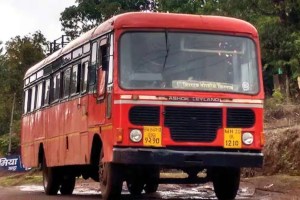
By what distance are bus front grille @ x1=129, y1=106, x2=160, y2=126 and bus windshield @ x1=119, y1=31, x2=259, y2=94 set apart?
1.18ft

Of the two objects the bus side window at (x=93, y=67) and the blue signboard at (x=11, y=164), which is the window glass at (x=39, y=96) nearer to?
the bus side window at (x=93, y=67)

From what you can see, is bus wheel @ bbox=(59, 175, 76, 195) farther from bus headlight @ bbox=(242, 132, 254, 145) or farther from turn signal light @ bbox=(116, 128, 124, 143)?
bus headlight @ bbox=(242, 132, 254, 145)

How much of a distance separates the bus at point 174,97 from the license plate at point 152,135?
16 millimetres

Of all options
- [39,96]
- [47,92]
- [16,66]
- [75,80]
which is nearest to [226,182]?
[75,80]

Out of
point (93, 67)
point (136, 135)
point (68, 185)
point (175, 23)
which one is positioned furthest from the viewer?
point (68, 185)

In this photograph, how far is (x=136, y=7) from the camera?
55688 mm

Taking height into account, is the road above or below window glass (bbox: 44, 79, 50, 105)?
below

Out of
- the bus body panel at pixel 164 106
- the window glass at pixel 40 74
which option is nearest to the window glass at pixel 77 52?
the bus body panel at pixel 164 106

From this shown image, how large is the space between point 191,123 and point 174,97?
498 millimetres

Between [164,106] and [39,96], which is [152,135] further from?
[39,96]

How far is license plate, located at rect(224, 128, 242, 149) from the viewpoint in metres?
12.6

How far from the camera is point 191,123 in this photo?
12453 mm

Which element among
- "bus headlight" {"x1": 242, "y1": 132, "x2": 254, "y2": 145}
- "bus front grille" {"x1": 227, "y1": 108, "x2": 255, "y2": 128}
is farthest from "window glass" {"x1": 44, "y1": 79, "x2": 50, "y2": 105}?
"bus headlight" {"x1": 242, "y1": 132, "x2": 254, "y2": 145}

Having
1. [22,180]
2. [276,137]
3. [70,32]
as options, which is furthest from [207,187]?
[70,32]
